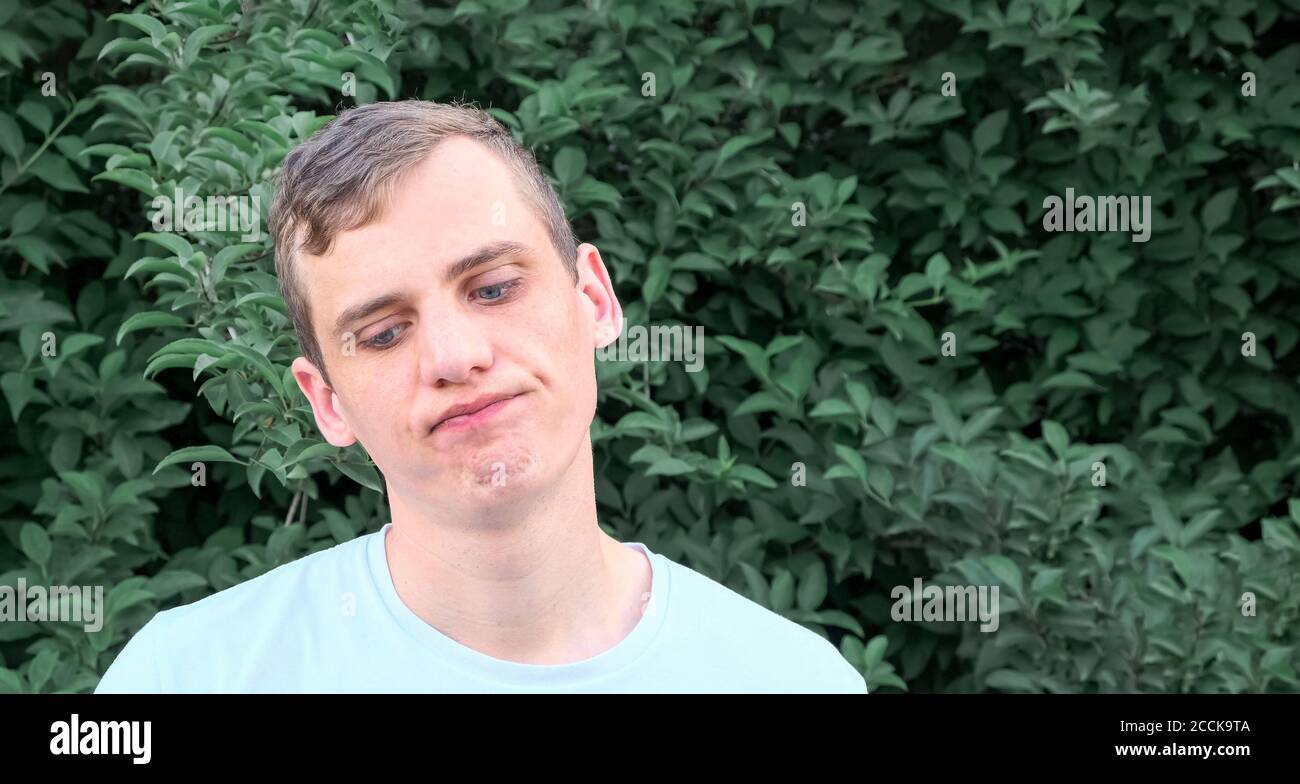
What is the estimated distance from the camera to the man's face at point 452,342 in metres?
1.85

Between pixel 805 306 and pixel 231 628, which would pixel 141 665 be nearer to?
pixel 231 628

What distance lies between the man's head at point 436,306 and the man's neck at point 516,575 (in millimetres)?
78

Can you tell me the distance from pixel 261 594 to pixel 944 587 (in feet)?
5.12

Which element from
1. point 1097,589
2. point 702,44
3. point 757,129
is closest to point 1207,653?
point 1097,589

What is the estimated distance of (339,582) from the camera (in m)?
2.06

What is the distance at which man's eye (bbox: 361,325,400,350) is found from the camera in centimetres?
189

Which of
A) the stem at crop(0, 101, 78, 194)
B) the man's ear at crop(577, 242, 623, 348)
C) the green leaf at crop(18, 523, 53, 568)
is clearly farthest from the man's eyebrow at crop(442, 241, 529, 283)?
the stem at crop(0, 101, 78, 194)

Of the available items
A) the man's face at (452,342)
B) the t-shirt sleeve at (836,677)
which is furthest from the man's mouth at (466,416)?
the t-shirt sleeve at (836,677)

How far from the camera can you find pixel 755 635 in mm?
2146

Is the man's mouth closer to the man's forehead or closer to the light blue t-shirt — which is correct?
the man's forehead

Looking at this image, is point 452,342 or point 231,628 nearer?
point 452,342

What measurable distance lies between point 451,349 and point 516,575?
0.37 metres

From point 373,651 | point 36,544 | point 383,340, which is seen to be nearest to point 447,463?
point 383,340

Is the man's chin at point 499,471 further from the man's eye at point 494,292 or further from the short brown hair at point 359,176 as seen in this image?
the short brown hair at point 359,176
